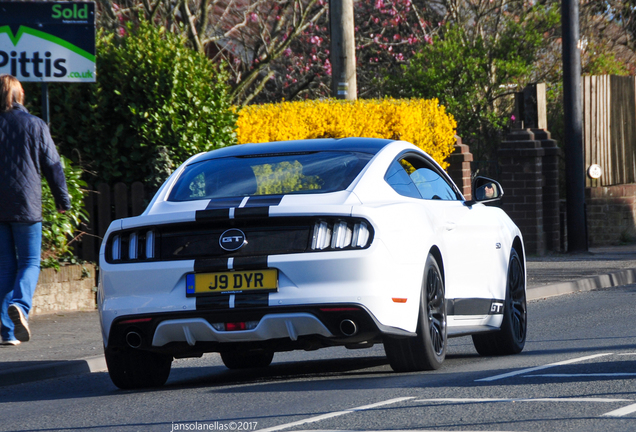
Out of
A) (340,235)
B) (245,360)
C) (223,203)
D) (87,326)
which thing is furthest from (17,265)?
(340,235)

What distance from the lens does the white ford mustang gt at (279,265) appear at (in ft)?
20.4

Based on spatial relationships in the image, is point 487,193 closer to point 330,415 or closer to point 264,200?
point 264,200

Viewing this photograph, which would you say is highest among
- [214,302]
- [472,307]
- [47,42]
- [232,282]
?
[47,42]

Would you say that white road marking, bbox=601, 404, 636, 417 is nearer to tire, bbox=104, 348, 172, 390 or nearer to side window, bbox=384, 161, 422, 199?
side window, bbox=384, 161, 422, 199

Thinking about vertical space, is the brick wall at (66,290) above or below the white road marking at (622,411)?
above

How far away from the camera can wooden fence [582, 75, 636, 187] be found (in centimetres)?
1997

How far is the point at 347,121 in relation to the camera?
1558 centimetres

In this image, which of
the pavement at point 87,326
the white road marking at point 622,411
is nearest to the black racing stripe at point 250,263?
the white road marking at point 622,411

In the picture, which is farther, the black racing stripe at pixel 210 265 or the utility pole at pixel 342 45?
the utility pole at pixel 342 45

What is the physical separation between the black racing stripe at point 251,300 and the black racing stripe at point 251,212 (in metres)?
0.46

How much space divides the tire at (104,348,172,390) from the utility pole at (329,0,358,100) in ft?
31.2

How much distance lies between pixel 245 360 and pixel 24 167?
242 cm

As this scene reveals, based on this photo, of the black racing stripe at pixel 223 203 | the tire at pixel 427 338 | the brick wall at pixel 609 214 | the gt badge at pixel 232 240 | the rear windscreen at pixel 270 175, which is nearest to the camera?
the gt badge at pixel 232 240

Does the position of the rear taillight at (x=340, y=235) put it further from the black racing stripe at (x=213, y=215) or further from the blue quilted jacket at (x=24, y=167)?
the blue quilted jacket at (x=24, y=167)
